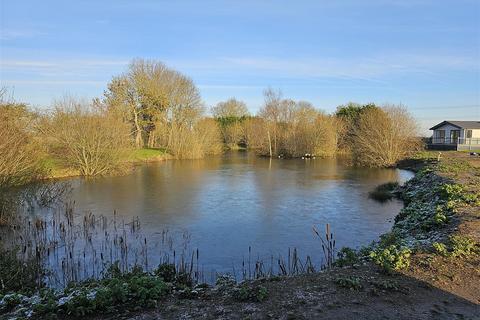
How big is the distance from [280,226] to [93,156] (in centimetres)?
1857

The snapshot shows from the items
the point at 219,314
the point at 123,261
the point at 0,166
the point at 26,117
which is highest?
the point at 26,117

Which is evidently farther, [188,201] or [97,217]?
[188,201]

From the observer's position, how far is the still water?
11.3 metres

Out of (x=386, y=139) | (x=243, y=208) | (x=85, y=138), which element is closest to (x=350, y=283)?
(x=243, y=208)

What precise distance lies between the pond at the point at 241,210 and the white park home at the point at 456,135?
2048 centimetres

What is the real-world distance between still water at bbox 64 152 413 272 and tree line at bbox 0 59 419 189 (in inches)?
124

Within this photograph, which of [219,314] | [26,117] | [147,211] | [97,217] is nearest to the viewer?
[219,314]

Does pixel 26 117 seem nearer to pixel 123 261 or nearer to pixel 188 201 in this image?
pixel 188 201

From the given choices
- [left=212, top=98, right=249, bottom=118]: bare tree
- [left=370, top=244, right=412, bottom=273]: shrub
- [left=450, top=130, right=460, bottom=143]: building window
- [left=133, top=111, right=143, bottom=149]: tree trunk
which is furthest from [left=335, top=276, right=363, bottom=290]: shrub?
[left=212, top=98, right=249, bottom=118]: bare tree

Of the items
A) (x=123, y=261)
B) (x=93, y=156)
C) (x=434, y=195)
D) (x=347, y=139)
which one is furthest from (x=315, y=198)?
(x=347, y=139)

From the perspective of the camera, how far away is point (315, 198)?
62.0ft

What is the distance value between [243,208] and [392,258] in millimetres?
9857

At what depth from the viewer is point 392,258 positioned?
23.3ft

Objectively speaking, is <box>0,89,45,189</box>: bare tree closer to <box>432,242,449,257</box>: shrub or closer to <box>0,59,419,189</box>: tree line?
Answer: <box>0,59,419,189</box>: tree line
